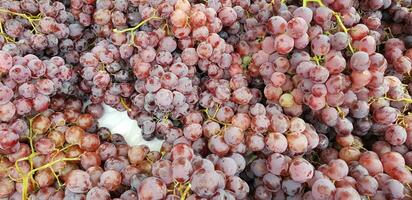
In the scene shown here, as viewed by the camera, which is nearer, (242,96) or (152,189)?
(152,189)

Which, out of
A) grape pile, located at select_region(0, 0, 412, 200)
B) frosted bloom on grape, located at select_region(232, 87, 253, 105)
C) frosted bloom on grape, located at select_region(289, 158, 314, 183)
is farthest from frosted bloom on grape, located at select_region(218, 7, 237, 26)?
frosted bloom on grape, located at select_region(289, 158, 314, 183)

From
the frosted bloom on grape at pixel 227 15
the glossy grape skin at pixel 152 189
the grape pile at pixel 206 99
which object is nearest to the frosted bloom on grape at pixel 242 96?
the grape pile at pixel 206 99

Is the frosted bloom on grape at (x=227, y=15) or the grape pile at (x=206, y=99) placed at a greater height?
the frosted bloom on grape at (x=227, y=15)

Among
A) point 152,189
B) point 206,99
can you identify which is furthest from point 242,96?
point 152,189

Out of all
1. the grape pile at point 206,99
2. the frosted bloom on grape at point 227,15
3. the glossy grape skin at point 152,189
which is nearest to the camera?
the glossy grape skin at point 152,189

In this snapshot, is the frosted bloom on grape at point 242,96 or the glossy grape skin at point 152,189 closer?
the glossy grape skin at point 152,189

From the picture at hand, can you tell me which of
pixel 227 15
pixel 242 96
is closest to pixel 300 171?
pixel 242 96

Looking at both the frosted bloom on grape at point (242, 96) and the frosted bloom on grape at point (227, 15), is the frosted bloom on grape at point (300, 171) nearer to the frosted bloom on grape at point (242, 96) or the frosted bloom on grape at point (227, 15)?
the frosted bloom on grape at point (242, 96)

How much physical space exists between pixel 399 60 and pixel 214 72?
0.48 meters

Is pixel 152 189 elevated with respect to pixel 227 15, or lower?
lower

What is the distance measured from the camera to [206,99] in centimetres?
103

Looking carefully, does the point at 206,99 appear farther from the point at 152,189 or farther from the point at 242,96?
the point at 152,189

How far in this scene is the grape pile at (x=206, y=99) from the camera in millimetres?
937

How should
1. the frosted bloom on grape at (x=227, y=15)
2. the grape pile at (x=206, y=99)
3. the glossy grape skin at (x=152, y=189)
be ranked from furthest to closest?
1. the frosted bloom on grape at (x=227, y=15)
2. the grape pile at (x=206, y=99)
3. the glossy grape skin at (x=152, y=189)
